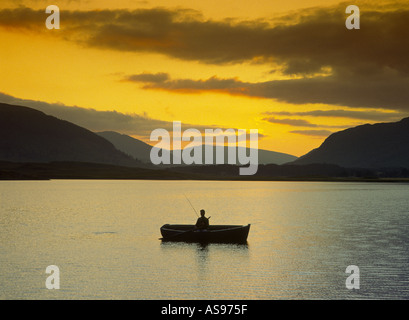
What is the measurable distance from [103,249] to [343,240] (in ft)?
83.5

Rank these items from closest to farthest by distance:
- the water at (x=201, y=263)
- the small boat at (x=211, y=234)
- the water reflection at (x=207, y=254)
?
the water at (x=201, y=263)
the water reflection at (x=207, y=254)
the small boat at (x=211, y=234)

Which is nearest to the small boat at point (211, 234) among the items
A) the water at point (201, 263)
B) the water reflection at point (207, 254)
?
the water reflection at point (207, 254)

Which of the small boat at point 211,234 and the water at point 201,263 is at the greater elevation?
the small boat at point 211,234

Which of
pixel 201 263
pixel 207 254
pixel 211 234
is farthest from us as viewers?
pixel 211 234

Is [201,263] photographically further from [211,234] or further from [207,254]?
[211,234]

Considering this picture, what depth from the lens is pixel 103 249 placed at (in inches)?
1855

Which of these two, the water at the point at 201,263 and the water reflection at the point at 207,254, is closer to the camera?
the water at the point at 201,263

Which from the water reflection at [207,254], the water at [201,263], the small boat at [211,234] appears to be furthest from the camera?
the small boat at [211,234]

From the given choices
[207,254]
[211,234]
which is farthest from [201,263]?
[211,234]

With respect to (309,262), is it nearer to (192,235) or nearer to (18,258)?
(192,235)

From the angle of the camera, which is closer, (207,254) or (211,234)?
(207,254)

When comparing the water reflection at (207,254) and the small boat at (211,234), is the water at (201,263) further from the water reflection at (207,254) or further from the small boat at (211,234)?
the small boat at (211,234)
